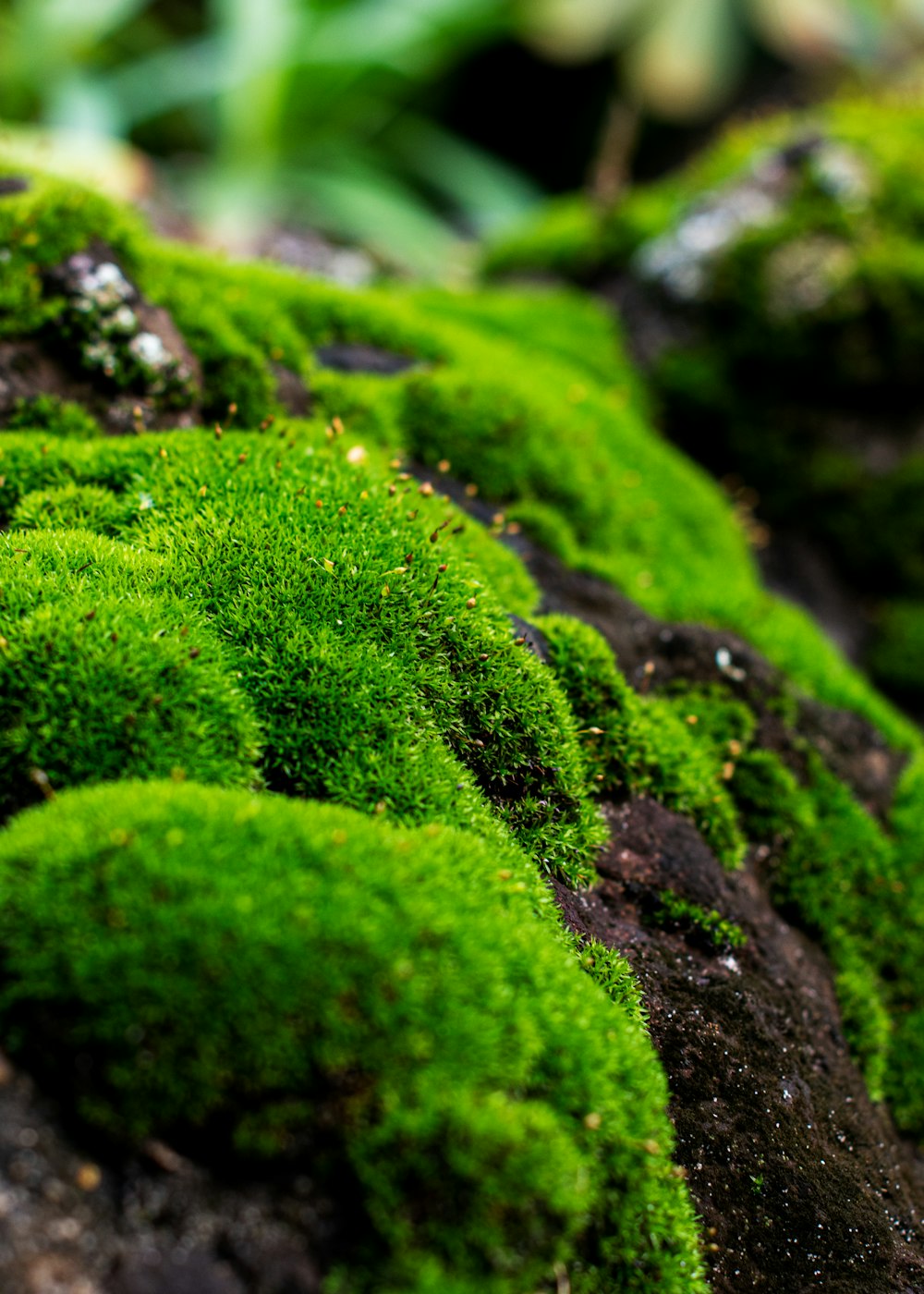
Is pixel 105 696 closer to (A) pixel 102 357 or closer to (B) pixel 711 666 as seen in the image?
(A) pixel 102 357

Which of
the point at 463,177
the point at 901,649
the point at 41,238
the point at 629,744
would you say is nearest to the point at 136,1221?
the point at 629,744

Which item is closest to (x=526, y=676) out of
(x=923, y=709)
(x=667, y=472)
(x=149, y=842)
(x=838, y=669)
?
(x=149, y=842)

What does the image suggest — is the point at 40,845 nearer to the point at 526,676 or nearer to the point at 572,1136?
the point at 572,1136

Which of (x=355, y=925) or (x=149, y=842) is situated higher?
(x=355, y=925)

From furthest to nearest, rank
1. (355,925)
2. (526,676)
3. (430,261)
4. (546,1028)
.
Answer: (430,261)
(526,676)
(546,1028)
(355,925)

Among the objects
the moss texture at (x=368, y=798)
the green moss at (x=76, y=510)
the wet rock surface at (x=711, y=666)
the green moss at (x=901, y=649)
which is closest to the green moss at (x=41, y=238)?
the moss texture at (x=368, y=798)

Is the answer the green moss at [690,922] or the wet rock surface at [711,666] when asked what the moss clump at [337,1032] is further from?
the wet rock surface at [711,666]

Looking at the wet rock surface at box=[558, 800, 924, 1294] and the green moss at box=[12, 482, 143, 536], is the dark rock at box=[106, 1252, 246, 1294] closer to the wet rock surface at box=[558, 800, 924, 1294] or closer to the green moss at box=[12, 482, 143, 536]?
the wet rock surface at box=[558, 800, 924, 1294]
